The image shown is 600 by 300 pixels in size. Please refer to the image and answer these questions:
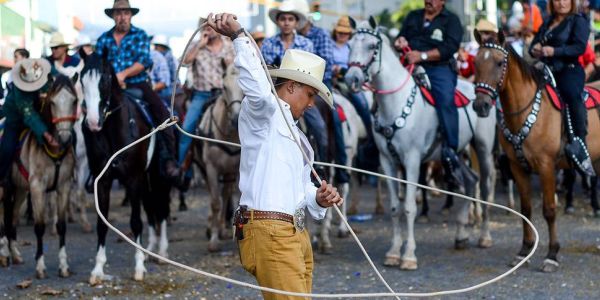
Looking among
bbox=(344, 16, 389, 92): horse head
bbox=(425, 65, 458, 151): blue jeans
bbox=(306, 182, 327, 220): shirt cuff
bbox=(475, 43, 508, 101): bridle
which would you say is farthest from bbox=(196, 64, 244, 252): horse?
bbox=(306, 182, 327, 220): shirt cuff

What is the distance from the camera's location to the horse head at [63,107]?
9.77 metres

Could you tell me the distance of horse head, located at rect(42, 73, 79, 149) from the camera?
9766 mm

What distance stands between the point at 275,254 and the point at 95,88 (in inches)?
191

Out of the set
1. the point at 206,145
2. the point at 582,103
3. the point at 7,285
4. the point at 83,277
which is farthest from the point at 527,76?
the point at 7,285

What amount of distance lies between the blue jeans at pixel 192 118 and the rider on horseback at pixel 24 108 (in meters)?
2.13

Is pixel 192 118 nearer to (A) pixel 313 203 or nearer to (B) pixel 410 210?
(B) pixel 410 210

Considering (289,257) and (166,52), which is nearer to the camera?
(289,257)

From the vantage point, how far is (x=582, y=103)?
405 inches

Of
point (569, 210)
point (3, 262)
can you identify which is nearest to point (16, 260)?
point (3, 262)

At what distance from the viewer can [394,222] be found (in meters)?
10.8

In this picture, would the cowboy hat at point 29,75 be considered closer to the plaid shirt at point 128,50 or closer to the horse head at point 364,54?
the plaid shirt at point 128,50

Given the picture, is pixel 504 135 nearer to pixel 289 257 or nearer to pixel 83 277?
pixel 83 277

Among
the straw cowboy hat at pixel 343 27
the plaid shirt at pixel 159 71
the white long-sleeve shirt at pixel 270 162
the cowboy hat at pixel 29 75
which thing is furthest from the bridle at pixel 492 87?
the plaid shirt at pixel 159 71

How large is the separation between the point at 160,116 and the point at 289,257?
5758mm
